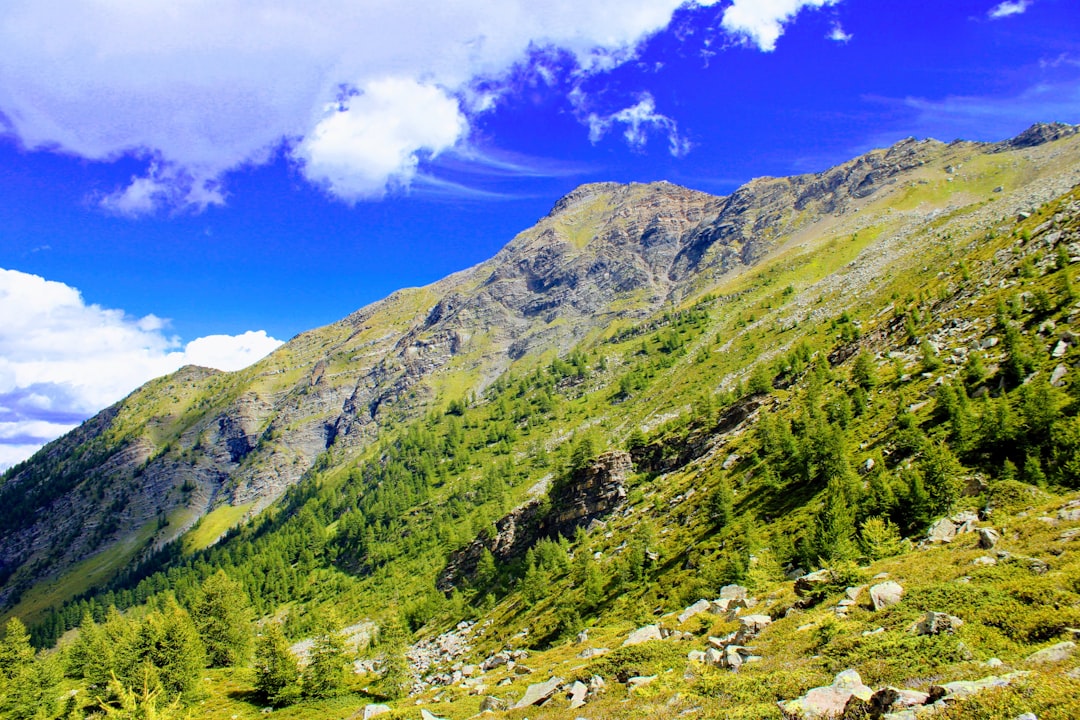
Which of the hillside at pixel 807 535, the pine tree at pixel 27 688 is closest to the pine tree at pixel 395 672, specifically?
the hillside at pixel 807 535

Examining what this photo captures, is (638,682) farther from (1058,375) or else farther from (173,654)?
(173,654)

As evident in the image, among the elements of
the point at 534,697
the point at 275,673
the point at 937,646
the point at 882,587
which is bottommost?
the point at 275,673

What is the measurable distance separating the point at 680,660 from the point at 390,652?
38708 millimetres

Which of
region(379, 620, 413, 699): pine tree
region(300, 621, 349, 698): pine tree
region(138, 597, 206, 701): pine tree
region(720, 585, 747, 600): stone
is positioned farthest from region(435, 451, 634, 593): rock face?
region(138, 597, 206, 701): pine tree

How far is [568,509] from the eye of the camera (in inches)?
3996

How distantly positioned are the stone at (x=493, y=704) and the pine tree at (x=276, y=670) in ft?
115

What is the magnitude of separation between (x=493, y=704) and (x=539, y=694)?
3710 millimetres

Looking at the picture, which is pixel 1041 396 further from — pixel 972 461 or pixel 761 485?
pixel 761 485

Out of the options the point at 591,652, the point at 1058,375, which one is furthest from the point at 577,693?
the point at 1058,375

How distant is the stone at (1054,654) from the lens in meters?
13.0

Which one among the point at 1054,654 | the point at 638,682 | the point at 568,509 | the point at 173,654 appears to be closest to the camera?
the point at 1054,654

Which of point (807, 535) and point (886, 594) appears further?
point (807, 535)

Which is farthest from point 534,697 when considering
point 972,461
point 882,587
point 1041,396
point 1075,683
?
point 1041,396

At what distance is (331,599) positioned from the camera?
148 m
